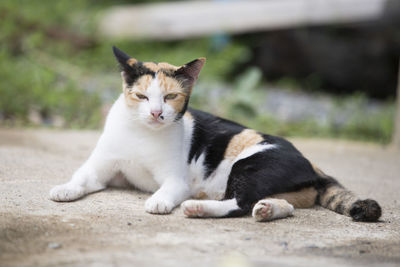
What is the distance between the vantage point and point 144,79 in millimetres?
2746

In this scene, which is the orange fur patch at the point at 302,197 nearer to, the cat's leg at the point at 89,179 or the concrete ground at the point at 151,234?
the concrete ground at the point at 151,234

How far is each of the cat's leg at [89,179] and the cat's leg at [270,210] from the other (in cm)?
94

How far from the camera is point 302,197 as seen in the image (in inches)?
113

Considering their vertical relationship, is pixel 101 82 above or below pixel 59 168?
above

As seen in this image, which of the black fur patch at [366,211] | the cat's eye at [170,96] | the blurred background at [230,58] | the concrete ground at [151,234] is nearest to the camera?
the concrete ground at [151,234]

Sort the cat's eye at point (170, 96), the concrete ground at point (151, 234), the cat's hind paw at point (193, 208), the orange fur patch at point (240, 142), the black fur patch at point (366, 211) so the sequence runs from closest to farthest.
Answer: the concrete ground at point (151, 234)
the cat's hind paw at point (193, 208)
the black fur patch at point (366, 211)
the cat's eye at point (170, 96)
the orange fur patch at point (240, 142)

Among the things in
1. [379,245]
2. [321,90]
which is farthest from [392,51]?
[379,245]

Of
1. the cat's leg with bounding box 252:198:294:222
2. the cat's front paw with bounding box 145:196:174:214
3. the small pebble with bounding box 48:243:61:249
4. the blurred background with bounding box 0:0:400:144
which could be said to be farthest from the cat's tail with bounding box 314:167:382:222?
the blurred background with bounding box 0:0:400:144

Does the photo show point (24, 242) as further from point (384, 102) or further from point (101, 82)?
point (384, 102)

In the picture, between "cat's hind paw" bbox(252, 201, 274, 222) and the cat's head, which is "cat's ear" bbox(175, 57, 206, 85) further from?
"cat's hind paw" bbox(252, 201, 274, 222)

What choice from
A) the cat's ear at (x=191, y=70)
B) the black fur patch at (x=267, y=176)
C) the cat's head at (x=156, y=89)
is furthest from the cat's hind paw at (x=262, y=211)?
the cat's ear at (x=191, y=70)

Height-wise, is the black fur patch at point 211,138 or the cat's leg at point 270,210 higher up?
the black fur patch at point 211,138

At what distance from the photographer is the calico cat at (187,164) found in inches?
105

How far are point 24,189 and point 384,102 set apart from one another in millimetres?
7101
